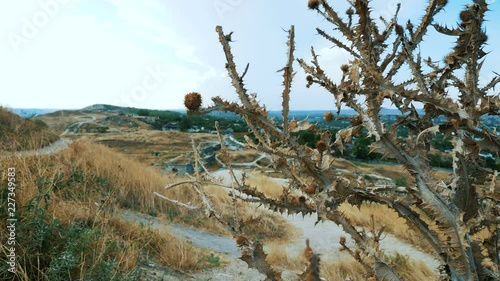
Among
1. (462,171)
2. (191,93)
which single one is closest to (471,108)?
(462,171)

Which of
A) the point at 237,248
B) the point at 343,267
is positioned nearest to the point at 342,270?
the point at 343,267

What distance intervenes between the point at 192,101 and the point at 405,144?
0.63 m

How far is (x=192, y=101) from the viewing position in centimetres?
79

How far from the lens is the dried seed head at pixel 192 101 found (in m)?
0.78

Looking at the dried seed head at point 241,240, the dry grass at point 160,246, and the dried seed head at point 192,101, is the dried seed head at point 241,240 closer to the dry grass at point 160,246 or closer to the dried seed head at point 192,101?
the dried seed head at point 192,101

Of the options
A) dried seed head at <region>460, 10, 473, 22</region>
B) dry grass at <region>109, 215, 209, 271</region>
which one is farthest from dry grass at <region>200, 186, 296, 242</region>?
dried seed head at <region>460, 10, 473, 22</region>

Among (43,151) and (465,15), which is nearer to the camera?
(465,15)

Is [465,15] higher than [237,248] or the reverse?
higher

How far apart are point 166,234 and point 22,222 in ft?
7.20

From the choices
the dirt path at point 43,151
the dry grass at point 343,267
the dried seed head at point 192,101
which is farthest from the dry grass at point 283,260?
the dried seed head at point 192,101

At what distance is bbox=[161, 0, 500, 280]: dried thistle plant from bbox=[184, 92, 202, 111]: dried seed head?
0.01 metres

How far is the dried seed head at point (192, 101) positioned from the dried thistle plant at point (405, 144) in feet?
0.05

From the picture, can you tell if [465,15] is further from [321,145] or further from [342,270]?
[342,270]

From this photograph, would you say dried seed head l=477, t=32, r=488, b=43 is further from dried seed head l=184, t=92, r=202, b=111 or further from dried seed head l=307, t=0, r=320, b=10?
dried seed head l=184, t=92, r=202, b=111
